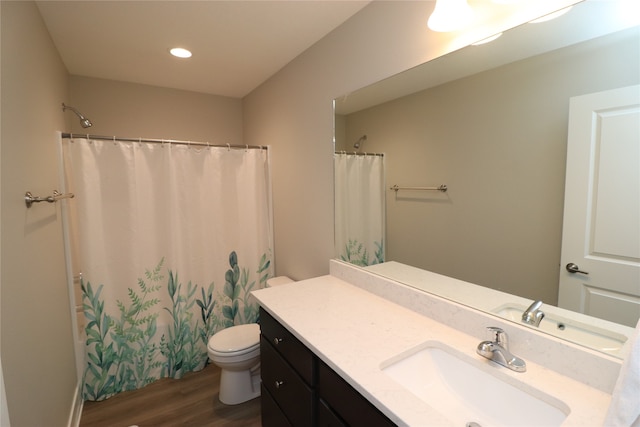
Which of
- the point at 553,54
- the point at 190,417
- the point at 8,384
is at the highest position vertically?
the point at 553,54

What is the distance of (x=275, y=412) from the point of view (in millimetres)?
1516

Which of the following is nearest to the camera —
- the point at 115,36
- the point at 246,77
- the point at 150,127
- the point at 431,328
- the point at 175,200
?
the point at 431,328

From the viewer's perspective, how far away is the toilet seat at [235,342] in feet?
6.41

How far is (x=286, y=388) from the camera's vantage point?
1375mm

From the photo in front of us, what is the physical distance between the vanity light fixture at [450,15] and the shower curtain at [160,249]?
1.80 meters

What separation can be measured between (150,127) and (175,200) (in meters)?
1.09

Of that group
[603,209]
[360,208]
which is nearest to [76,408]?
[360,208]

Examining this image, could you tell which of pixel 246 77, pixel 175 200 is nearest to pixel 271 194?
pixel 175 200

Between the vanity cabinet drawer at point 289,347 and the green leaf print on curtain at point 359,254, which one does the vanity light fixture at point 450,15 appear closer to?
the green leaf print on curtain at point 359,254

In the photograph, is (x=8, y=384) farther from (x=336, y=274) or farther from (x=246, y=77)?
(x=246, y=77)

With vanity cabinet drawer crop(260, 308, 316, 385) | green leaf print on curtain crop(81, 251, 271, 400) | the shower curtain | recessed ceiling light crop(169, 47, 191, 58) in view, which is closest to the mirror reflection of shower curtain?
vanity cabinet drawer crop(260, 308, 316, 385)

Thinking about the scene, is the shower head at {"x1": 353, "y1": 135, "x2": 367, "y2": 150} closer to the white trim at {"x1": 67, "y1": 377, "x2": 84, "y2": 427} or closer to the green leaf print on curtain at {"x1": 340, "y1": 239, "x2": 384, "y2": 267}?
the green leaf print on curtain at {"x1": 340, "y1": 239, "x2": 384, "y2": 267}

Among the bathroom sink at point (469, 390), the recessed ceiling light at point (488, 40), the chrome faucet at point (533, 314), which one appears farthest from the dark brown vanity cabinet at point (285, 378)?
the recessed ceiling light at point (488, 40)

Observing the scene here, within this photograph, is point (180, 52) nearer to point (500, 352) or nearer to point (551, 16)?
point (551, 16)
